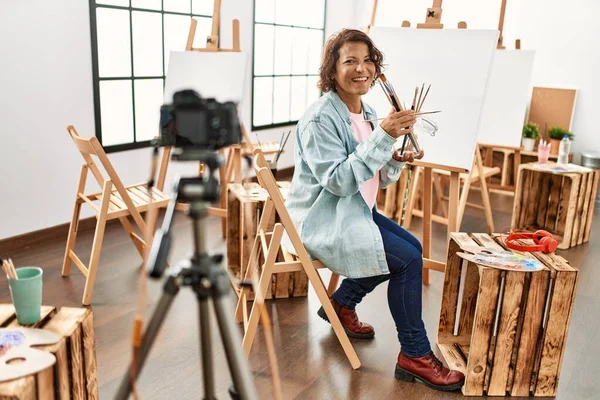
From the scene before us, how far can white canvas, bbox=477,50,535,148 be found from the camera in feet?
12.9

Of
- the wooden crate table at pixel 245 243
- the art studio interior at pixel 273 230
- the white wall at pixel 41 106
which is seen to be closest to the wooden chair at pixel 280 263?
the art studio interior at pixel 273 230

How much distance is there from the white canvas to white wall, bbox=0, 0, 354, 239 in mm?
2776

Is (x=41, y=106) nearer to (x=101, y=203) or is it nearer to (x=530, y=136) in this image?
(x=101, y=203)

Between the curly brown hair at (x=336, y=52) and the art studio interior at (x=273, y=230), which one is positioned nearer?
the art studio interior at (x=273, y=230)

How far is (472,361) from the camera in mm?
1980

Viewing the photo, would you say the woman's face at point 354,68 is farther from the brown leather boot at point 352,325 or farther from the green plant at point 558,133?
the green plant at point 558,133

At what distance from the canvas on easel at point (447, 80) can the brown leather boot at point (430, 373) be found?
695mm

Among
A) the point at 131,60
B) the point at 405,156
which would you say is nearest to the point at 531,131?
the point at 405,156

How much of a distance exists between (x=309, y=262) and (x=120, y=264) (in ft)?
4.99

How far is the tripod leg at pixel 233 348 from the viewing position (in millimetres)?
1008

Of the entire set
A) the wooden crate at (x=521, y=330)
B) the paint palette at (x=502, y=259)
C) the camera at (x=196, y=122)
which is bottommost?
the wooden crate at (x=521, y=330)

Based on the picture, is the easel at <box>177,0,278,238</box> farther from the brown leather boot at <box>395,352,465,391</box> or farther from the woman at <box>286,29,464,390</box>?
the brown leather boot at <box>395,352,465,391</box>

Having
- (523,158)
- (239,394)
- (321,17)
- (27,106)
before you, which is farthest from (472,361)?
(321,17)

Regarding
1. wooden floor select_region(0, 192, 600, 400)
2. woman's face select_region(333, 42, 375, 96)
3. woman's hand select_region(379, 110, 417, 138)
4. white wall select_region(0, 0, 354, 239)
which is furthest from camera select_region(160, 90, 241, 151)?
white wall select_region(0, 0, 354, 239)
